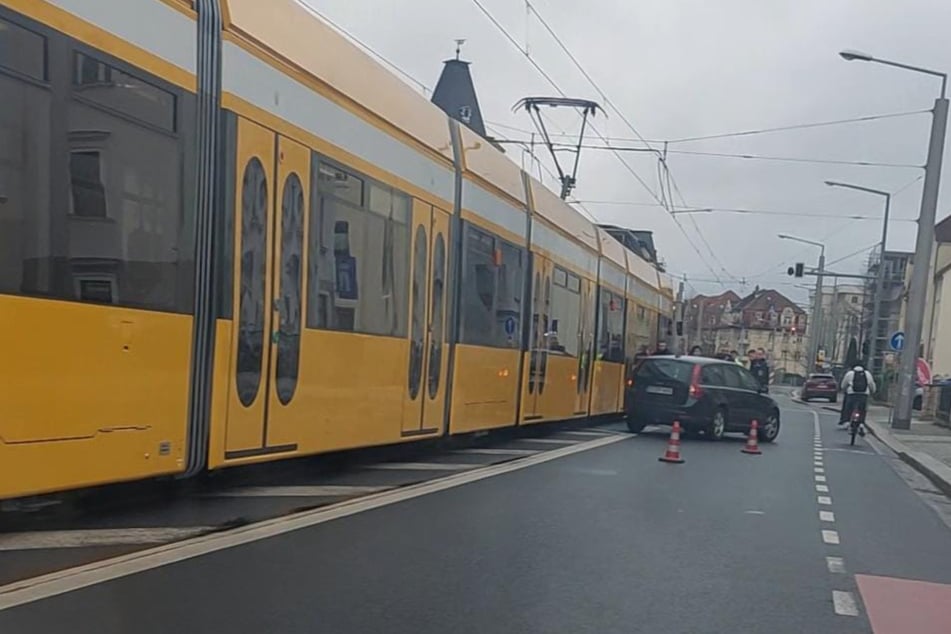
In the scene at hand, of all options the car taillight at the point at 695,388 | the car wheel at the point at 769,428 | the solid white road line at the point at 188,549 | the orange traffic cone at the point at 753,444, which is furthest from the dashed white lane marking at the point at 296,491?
the car wheel at the point at 769,428

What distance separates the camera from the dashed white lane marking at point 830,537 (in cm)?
935

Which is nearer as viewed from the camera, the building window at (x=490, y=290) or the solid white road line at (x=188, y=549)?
the solid white road line at (x=188, y=549)

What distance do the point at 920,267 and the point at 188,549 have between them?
83.9 ft

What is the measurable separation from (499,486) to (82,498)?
169 inches

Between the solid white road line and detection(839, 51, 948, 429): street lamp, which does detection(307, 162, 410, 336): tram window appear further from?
detection(839, 51, 948, 429): street lamp

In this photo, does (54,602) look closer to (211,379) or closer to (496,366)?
(211,379)

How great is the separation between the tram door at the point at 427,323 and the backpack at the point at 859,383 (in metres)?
13.4

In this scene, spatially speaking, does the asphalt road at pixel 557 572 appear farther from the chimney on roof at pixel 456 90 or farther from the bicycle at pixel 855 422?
the chimney on roof at pixel 456 90

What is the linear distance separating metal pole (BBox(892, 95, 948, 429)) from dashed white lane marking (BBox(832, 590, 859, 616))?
22.9m

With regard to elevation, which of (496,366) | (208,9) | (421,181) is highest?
(208,9)

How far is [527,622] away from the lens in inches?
233

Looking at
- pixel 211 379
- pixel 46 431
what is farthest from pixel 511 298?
A: pixel 46 431

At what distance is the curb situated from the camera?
15.2 meters

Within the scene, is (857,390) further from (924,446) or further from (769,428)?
(769,428)
